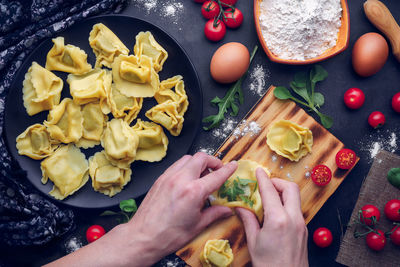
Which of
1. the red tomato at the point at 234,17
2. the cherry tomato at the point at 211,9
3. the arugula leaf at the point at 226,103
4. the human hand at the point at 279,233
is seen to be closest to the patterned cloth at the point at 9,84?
the cherry tomato at the point at 211,9

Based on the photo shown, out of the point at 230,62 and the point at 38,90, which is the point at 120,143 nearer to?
the point at 38,90

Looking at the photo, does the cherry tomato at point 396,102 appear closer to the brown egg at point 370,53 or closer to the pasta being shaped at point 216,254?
the brown egg at point 370,53

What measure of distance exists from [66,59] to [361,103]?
185 centimetres

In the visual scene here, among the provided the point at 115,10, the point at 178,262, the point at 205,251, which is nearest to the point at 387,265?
the point at 205,251

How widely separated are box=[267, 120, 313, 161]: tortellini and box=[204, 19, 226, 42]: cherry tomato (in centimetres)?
67

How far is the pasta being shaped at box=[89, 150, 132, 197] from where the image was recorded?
6.61 ft

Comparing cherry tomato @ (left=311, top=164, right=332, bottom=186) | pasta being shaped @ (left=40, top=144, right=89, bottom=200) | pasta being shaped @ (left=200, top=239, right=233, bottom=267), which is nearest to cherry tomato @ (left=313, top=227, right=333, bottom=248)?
cherry tomato @ (left=311, top=164, right=332, bottom=186)

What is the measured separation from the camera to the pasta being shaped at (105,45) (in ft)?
6.74

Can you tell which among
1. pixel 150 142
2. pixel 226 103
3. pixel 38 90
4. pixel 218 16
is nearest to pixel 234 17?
pixel 218 16

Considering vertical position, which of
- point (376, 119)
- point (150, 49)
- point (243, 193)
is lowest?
point (243, 193)

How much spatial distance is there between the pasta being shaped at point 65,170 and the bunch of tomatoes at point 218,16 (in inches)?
44.0

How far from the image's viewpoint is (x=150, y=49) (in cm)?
210

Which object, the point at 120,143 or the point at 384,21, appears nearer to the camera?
the point at 120,143

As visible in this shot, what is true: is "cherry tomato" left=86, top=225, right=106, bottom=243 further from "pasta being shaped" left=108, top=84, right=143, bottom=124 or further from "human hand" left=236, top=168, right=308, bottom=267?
"human hand" left=236, top=168, right=308, bottom=267
